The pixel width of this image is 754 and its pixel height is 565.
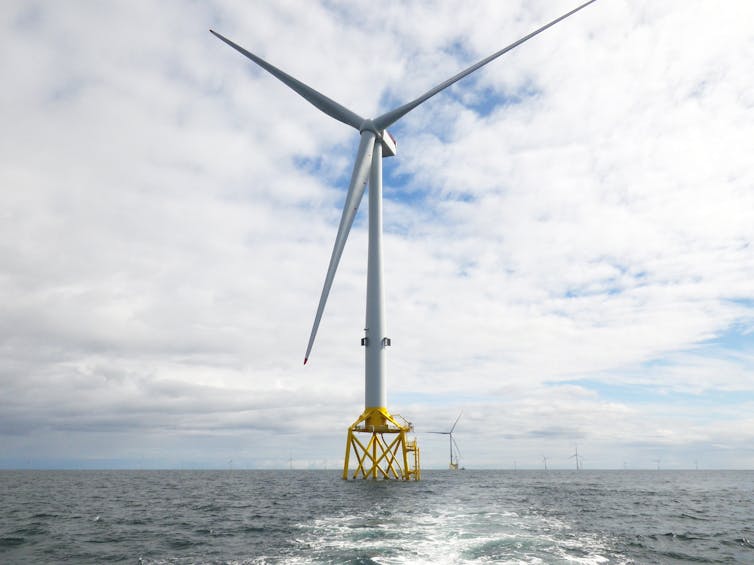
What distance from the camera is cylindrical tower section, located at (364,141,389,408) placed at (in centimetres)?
6562

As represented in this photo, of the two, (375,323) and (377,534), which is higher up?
(375,323)

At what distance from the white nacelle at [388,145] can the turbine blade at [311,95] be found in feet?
17.6

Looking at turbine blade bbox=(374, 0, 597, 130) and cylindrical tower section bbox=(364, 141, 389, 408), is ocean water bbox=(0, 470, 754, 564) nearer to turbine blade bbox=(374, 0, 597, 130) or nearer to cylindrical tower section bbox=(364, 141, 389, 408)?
cylindrical tower section bbox=(364, 141, 389, 408)

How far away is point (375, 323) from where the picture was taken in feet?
222

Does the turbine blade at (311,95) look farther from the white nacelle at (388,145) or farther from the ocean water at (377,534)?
the ocean water at (377,534)

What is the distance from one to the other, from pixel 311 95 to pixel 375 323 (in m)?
33.2

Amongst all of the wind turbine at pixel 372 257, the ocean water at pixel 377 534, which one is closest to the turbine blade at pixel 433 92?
the wind turbine at pixel 372 257

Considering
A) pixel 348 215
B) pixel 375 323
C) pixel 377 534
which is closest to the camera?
pixel 377 534

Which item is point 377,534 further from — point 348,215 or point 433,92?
point 433,92

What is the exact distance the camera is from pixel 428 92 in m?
68.6

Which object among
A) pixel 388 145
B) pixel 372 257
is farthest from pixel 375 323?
pixel 388 145

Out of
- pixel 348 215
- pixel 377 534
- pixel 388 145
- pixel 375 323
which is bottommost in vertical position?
pixel 377 534

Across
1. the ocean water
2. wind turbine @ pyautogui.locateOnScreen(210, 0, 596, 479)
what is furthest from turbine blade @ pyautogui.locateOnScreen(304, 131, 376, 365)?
the ocean water

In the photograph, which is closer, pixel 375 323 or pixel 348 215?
pixel 348 215
